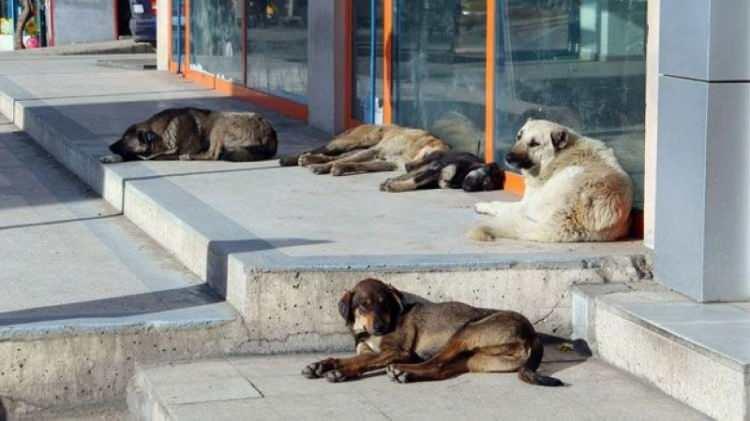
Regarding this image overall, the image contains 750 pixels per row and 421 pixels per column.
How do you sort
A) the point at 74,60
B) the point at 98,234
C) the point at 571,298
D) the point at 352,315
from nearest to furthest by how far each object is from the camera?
1. the point at 352,315
2. the point at 571,298
3. the point at 98,234
4. the point at 74,60

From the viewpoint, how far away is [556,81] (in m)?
9.77

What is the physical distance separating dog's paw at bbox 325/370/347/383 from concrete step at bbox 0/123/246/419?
0.69 m

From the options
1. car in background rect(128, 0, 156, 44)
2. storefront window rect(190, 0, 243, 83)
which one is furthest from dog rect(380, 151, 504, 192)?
car in background rect(128, 0, 156, 44)

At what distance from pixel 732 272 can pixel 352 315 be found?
1.84 m

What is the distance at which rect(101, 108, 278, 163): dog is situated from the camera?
11711 millimetres

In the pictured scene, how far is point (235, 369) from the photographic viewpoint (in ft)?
23.7

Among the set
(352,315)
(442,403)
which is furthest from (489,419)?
(352,315)

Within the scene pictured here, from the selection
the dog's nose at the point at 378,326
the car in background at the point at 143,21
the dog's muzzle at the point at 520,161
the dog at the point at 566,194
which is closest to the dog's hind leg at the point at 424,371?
the dog's nose at the point at 378,326

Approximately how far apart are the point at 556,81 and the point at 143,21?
20.2 m

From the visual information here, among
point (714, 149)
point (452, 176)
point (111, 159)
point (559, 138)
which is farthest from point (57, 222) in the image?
point (714, 149)

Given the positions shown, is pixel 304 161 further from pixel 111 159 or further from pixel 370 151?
pixel 111 159

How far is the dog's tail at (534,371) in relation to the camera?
22.5ft

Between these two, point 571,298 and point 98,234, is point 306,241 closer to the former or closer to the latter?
point 571,298

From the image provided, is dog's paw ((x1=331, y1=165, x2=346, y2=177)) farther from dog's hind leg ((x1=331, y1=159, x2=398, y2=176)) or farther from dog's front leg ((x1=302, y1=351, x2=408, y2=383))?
dog's front leg ((x1=302, y1=351, x2=408, y2=383))
